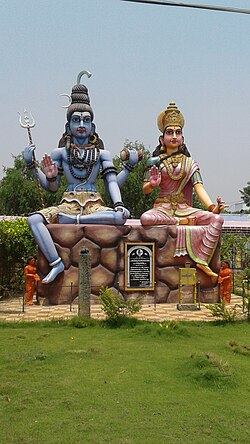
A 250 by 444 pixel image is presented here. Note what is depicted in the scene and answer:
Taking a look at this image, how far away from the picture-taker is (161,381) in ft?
16.9

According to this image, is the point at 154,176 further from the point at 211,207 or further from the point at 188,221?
the point at 211,207

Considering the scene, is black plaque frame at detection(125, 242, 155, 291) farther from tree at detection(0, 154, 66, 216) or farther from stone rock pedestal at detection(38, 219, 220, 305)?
tree at detection(0, 154, 66, 216)

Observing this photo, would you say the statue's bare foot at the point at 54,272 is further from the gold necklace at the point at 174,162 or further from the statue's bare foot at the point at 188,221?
the gold necklace at the point at 174,162

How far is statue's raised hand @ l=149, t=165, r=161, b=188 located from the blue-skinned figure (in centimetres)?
52

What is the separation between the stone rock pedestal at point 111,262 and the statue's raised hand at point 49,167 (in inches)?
45.6

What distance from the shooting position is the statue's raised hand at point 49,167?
10.9 meters

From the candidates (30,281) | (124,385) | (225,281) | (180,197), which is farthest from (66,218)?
(124,385)

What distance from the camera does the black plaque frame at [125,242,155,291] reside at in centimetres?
1053

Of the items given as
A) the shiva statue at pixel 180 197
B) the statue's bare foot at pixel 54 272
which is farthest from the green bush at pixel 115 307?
the shiva statue at pixel 180 197

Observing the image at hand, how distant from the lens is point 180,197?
446 inches

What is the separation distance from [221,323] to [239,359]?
83.8 inches

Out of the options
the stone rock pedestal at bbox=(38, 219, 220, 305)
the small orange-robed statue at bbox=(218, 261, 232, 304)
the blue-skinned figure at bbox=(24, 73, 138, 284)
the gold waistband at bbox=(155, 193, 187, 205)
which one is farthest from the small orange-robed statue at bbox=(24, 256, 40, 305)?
the small orange-robed statue at bbox=(218, 261, 232, 304)

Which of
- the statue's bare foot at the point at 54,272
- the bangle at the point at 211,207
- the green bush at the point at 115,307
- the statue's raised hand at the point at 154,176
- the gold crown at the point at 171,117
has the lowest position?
the green bush at the point at 115,307

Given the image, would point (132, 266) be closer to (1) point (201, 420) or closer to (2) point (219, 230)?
(2) point (219, 230)
